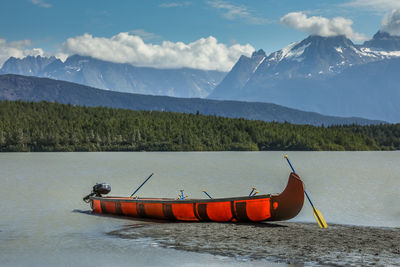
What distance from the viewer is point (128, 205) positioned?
36.8m

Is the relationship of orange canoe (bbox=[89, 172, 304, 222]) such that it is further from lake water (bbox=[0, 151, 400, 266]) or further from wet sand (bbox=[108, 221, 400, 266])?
lake water (bbox=[0, 151, 400, 266])

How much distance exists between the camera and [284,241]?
92.2 feet

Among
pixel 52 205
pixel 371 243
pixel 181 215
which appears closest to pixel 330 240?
pixel 371 243

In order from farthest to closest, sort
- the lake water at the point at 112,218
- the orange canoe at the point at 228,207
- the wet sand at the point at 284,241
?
the orange canoe at the point at 228,207 < the lake water at the point at 112,218 < the wet sand at the point at 284,241

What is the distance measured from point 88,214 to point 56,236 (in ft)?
27.4

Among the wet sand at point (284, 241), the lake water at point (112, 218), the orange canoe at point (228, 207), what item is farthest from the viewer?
the orange canoe at point (228, 207)

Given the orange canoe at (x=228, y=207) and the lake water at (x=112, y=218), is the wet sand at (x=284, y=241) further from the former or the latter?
the lake water at (x=112, y=218)

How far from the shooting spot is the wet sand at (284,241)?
24.7 meters

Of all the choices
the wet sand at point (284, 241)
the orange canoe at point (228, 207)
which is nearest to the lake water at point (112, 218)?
the wet sand at point (284, 241)

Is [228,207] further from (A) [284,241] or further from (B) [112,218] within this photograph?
(B) [112,218]

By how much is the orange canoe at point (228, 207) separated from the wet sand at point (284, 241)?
58 cm

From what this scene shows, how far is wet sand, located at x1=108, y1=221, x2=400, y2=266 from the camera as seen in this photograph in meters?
24.7

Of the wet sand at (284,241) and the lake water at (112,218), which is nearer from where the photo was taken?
the wet sand at (284,241)

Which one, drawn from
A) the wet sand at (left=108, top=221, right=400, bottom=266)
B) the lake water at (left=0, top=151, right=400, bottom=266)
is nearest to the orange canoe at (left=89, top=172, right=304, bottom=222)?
the wet sand at (left=108, top=221, right=400, bottom=266)
